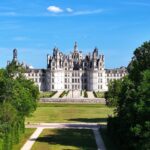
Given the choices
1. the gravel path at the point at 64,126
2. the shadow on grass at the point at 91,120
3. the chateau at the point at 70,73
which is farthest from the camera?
the chateau at the point at 70,73

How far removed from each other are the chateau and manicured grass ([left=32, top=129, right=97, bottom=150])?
424 feet

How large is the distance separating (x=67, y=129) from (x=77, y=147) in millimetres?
13252

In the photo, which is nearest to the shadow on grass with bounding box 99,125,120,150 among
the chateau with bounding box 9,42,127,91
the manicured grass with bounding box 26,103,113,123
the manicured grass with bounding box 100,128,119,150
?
the manicured grass with bounding box 100,128,119,150

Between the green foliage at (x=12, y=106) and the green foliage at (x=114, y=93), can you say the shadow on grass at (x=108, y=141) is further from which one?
the green foliage at (x=12, y=106)

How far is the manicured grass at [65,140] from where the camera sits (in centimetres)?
4191

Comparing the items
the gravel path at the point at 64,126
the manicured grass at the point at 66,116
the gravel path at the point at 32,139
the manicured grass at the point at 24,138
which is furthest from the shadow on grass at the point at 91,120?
the manicured grass at the point at 24,138

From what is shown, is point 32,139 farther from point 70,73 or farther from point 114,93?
point 70,73

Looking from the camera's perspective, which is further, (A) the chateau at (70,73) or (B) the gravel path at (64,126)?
(A) the chateau at (70,73)

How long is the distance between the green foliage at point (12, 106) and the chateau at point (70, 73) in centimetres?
10894

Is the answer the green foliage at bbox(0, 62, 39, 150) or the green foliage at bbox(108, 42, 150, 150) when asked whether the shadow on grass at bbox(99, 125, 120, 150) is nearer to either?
the green foliage at bbox(108, 42, 150, 150)

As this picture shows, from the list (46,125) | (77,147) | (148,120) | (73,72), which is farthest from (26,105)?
(73,72)

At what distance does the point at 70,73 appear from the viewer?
7333 inches

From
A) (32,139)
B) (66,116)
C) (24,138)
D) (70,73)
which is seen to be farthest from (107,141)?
(70,73)

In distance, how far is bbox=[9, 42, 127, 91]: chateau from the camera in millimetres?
183750
